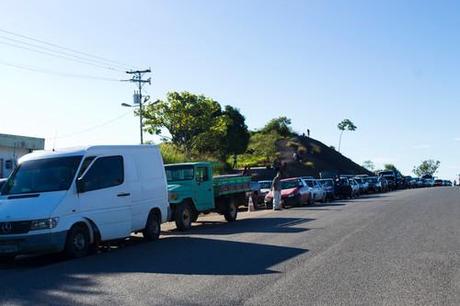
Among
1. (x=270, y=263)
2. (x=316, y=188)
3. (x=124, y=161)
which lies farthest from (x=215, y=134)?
(x=270, y=263)

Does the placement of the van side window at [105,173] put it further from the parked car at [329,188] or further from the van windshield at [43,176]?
the parked car at [329,188]

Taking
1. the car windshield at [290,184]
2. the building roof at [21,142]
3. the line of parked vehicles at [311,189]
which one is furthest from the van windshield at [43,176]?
the building roof at [21,142]

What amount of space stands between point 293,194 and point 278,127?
3493 inches

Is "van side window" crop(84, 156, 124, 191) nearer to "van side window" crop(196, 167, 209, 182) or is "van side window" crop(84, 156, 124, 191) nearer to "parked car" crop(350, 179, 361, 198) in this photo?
"van side window" crop(196, 167, 209, 182)

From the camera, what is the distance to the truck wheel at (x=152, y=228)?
52.6ft

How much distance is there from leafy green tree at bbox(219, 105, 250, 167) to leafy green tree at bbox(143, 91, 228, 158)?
39.4ft

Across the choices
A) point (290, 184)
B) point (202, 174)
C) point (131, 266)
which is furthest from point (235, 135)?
point (131, 266)

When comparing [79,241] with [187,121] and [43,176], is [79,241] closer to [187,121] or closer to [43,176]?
[43,176]

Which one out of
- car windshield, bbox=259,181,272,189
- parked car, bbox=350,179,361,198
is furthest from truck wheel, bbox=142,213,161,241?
parked car, bbox=350,179,361,198

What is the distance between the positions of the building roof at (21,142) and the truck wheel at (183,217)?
2492 centimetres

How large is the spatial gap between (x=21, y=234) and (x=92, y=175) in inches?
92.5

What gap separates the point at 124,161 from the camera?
15211 millimetres

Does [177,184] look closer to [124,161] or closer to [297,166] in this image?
[124,161]

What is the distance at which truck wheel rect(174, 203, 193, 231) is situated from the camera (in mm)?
19328
